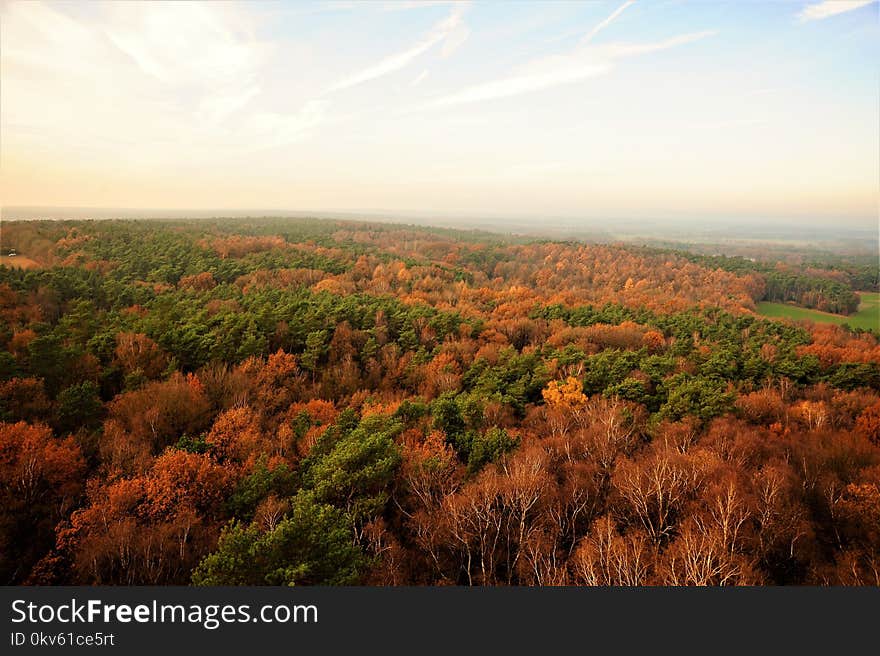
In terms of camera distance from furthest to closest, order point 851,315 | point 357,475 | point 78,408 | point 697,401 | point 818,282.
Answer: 1. point 818,282
2. point 851,315
3. point 697,401
4. point 78,408
5. point 357,475

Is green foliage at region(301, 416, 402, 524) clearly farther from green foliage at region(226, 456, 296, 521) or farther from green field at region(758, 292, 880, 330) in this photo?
green field at region(758, 292, 880, 330)

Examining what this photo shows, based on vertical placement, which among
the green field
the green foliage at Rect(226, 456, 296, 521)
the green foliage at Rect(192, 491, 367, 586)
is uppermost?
the green foliage at Rect(192, 491, 367, 586)

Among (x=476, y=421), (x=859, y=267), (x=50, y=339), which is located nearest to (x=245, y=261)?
(x=50, y=339)

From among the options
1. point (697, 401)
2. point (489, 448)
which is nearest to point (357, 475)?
point (489, 448)

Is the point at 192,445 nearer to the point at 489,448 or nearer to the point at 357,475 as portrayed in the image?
the point at 357,475

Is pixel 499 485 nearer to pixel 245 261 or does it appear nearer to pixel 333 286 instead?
pixel 333 286

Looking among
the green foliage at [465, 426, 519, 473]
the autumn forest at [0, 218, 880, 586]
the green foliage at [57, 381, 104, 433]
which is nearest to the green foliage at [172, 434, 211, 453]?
the autumn forest at [0, 218, 880, 586]
